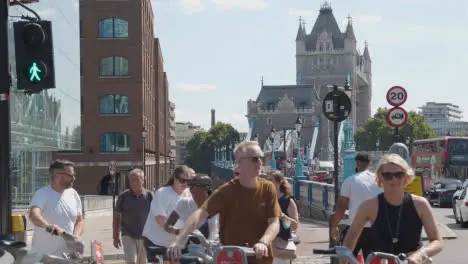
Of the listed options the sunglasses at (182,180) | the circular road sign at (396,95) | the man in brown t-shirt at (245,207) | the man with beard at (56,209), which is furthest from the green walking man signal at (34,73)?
the circular road sign at (396,95)

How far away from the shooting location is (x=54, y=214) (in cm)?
951

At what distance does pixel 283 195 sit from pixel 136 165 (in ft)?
219

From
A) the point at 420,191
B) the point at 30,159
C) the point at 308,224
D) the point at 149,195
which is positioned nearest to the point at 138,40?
the point at 30,159

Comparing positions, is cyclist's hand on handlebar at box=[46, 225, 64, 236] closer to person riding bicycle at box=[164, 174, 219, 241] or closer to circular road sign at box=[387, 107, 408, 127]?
person riding bicycle at box=[164, 174, 219, 241]

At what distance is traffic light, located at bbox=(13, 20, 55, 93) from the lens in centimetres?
1072

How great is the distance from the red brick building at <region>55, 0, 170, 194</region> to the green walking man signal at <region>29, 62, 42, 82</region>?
218 feet

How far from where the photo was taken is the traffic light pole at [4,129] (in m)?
10.2

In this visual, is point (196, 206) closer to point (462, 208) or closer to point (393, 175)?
point (393, 175)

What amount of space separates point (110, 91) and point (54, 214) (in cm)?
6940

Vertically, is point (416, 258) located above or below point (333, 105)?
below

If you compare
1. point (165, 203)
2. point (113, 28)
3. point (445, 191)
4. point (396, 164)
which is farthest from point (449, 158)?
point (396, 164)

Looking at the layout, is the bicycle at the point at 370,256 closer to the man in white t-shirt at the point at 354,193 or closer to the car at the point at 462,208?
the man in white t-shirt at the point at 354,193

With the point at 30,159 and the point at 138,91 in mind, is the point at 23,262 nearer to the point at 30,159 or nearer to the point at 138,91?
the point at 30,159

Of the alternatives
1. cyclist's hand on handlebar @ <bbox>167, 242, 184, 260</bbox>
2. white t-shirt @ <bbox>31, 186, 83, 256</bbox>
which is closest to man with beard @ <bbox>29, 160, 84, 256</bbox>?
white t-shirt @ <bbox>31, 186, 83, 256</bbox>
